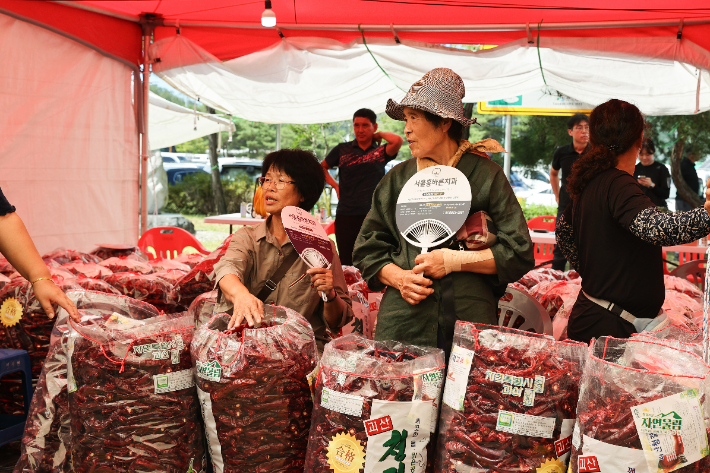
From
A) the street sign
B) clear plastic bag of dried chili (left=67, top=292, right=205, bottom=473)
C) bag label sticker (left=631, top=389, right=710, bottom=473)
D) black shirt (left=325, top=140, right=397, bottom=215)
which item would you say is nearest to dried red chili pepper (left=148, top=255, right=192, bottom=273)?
clear plastic bag of dried chili (left=67, top=292, right=205, bottom=473)

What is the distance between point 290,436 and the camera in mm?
1774

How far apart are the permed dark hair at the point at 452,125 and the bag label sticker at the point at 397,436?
762 millimetres

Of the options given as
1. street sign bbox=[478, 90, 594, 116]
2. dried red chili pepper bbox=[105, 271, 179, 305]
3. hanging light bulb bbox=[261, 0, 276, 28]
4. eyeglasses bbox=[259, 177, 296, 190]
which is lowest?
dried red chili pepper bbox=[105, 271, 179, 305]

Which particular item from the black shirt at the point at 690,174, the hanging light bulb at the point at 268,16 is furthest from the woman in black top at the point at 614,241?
A: the black shirt at the point at 690,174

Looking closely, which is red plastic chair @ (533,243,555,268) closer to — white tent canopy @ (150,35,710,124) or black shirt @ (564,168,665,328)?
white tent canopy @ (150,35,710,124)

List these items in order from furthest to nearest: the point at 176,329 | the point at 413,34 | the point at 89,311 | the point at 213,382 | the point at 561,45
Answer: the point at 413,34, the point at 561,45, the point at 89,311, the point at 176,329, the point at 213,382

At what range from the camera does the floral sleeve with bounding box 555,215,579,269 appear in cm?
215

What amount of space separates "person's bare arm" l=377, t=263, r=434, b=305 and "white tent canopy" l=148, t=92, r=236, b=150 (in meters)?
4.83

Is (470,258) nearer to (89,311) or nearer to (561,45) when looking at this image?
(89,311)

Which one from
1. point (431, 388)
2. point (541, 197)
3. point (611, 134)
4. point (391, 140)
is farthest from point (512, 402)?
point (541, 197)

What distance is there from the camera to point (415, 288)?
1700 mm

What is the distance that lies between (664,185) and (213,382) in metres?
4.69

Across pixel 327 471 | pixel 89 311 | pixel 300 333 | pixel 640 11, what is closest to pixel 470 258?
pixel 300 333

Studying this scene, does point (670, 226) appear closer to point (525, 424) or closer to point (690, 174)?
point (525, 424)
